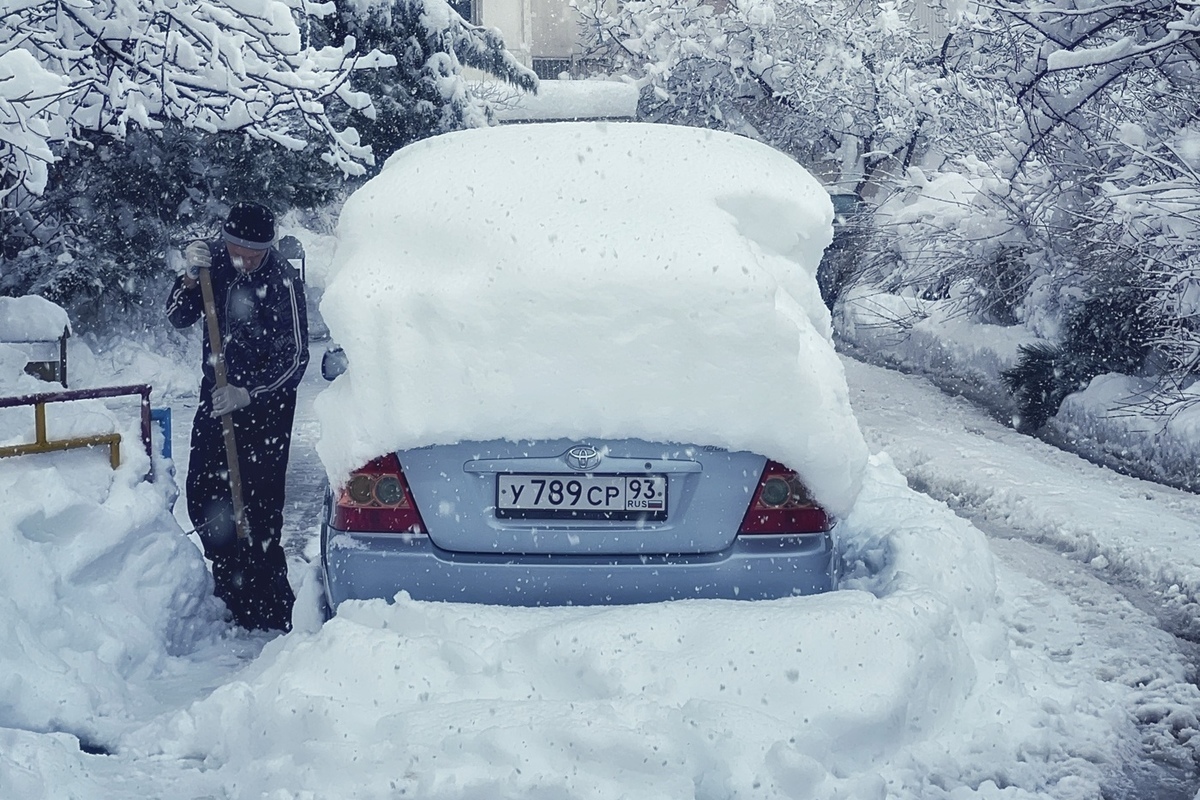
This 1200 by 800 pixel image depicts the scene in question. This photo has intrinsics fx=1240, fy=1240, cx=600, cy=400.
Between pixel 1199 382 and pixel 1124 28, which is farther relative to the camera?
pixel 1199 382

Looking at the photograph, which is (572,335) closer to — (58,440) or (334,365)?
(334,365)

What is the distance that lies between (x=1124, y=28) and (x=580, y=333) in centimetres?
668

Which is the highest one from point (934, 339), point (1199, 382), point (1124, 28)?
point (1124, 28)

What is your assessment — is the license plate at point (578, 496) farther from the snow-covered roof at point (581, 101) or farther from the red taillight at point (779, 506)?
the snow-covered roof at point (581, 101)

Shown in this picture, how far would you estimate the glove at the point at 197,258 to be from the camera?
4.70 m

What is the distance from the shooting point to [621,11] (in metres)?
29.2

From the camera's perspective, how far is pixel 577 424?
3379 millimetres

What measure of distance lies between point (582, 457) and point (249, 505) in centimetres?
198

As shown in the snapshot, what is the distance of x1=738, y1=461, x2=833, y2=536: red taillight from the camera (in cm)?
348

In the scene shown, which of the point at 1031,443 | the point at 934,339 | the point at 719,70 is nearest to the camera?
the point at 1031,443

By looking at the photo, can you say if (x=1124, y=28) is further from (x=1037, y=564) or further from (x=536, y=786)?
(x=536, y=786)

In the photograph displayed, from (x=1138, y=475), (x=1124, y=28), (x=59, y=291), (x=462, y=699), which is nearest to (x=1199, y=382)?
(x=1138, y=475)

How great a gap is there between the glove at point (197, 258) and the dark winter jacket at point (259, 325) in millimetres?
75

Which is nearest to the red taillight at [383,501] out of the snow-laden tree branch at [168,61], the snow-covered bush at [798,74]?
the snow-laden tree branch at [168,61]
